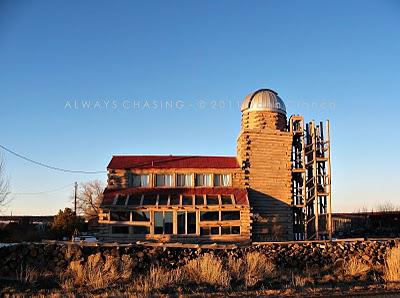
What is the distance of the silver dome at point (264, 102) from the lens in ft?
131

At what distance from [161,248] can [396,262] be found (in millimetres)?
10421

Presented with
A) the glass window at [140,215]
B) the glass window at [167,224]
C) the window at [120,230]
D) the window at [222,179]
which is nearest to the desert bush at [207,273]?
the glass window at [167,224]

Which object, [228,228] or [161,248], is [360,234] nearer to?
[228,228]

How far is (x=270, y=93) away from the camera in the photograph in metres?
40.9

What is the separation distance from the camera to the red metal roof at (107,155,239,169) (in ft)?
118

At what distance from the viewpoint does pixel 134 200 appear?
109 ft

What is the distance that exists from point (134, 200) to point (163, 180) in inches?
132

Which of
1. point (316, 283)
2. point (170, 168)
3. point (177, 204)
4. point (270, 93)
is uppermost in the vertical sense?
point (270, 93)

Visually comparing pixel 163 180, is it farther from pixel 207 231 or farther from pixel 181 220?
pixel 207 231

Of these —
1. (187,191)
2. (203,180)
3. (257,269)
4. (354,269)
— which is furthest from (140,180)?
(354,269)

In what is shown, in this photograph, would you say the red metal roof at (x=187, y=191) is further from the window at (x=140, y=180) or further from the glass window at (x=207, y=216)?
the glass window at (x=207, y=216)

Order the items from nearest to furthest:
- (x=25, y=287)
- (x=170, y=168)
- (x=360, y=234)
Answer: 1. (x=25, y=287)
2. (x=170, y=168)
3. (x=360, y=234)

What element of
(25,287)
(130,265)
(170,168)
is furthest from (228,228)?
(25,287)

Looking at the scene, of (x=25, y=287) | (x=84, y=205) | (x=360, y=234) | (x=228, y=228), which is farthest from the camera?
(x=84, y=205)
